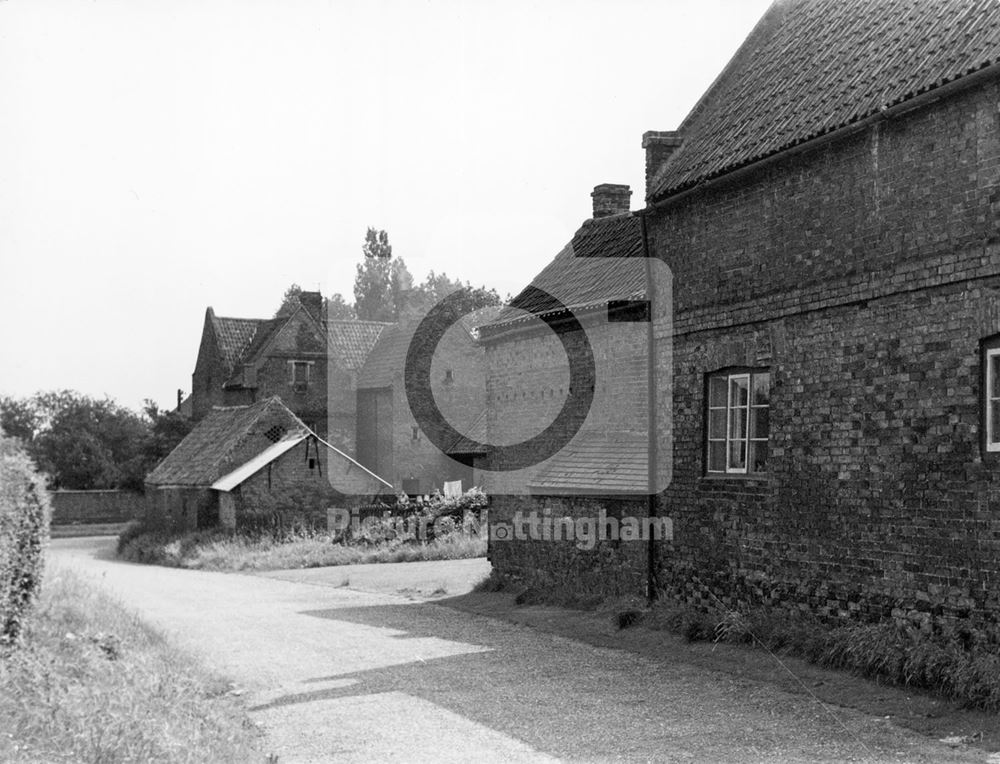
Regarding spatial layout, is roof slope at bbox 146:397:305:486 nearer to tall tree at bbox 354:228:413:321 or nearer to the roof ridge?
the roof ridge

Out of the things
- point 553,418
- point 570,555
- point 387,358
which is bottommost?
point 570,555

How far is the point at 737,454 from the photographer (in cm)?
1536

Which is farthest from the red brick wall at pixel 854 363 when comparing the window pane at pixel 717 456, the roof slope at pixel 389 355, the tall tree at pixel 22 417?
the tall tree at pixel 22 417

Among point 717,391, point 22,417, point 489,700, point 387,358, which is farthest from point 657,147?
point 22,417

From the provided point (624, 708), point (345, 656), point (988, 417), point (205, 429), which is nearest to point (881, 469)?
point (988, 417)

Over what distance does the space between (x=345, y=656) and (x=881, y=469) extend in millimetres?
6884

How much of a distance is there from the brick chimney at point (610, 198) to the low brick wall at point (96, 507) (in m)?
39.3

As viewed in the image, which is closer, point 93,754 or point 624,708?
point 93,754

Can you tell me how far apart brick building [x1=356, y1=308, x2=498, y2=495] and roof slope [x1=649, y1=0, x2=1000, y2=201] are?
31828 mm

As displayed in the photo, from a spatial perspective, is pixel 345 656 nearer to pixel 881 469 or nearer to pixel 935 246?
pixel 881 469

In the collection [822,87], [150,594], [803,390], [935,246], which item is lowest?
[150,594]

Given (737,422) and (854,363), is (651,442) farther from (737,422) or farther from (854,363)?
(854,363)

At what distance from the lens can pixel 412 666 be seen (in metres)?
13.7

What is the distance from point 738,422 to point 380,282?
291 ft
